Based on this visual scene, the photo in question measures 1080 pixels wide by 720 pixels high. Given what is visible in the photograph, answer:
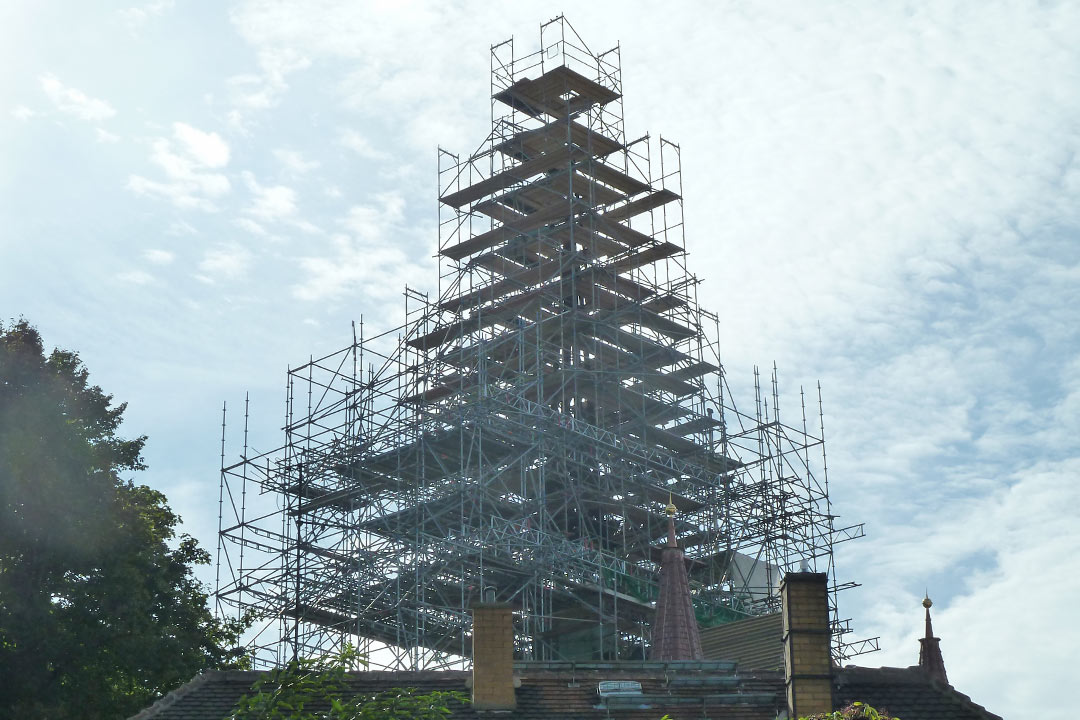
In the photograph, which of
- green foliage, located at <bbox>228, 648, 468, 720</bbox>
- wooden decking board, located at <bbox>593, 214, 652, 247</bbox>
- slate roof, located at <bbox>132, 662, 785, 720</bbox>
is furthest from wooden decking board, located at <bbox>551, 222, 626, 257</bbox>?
green foliage, located at <bbox>228, 648, 468, 720</bbox>

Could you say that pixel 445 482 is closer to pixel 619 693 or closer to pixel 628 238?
pixel 628 238

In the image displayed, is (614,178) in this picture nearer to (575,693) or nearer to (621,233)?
(621,233)

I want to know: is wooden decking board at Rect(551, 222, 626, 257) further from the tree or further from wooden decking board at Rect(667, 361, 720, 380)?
the tree

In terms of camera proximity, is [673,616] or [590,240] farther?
[590,240]

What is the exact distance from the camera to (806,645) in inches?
1205

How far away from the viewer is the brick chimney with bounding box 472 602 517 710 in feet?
104

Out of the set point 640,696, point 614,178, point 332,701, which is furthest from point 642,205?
point 332,701

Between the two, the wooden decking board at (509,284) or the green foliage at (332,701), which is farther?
the wooden decking board at (509,284)

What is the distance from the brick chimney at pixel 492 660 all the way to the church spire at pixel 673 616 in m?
13.5

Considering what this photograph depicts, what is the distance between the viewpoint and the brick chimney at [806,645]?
99.5ft

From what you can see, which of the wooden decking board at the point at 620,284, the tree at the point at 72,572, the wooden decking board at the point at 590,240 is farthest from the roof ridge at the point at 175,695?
the wooden decking board at the point at 590,240

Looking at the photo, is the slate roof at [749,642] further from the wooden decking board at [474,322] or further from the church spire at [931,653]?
the wooden decking board at [474,322]

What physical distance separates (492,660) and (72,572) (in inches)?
687

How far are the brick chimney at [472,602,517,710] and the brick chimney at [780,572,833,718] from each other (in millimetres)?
4503
